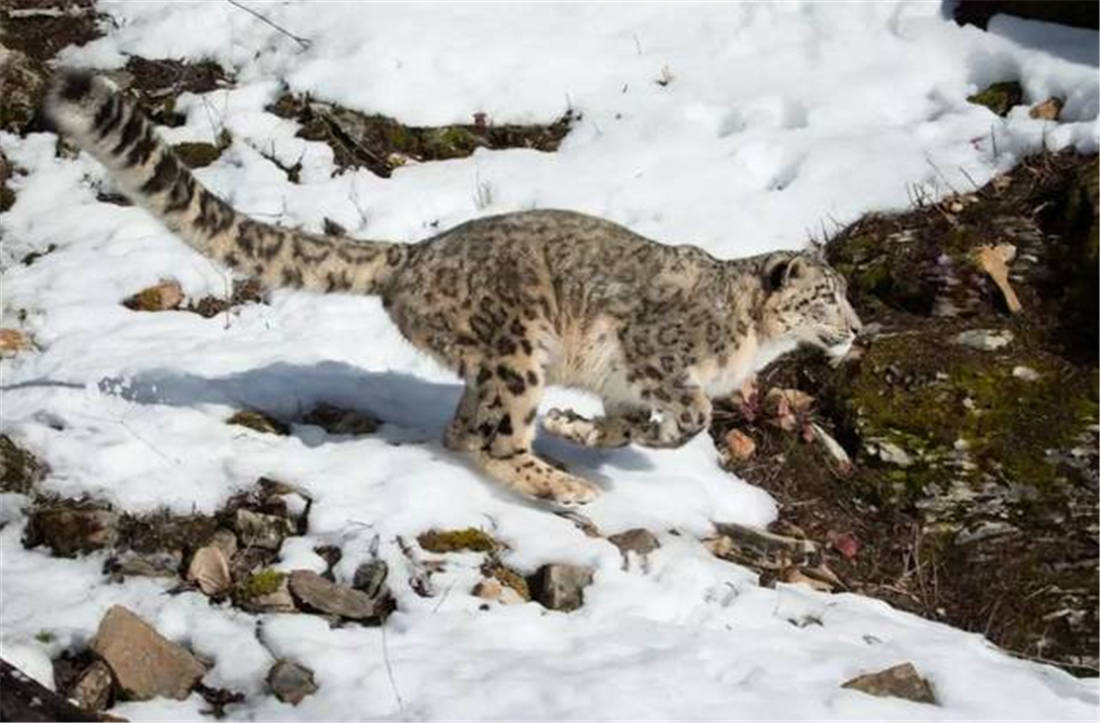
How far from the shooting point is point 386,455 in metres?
8.66

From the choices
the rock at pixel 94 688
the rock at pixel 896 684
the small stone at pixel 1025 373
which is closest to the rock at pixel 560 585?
the rock at pixel 896 684

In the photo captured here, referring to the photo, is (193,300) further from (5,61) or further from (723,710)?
(723,710)

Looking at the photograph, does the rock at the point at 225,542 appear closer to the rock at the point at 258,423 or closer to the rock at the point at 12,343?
the rock at the point at 258,423

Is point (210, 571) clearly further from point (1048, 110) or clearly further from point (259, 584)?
point (1048, 110)

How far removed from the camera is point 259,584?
7.23 m

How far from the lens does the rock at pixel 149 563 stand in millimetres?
7207

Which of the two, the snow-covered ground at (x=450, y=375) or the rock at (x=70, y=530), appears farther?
the rock at (x=70, y=530)

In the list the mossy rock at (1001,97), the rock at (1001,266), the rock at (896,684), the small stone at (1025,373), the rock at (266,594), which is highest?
the mossy rock at (1001,97)

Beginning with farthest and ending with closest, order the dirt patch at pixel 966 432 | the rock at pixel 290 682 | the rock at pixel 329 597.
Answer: the dirt patch at pixel 966 432, the rock at pixel 329 597, the rock at pixel 290 682

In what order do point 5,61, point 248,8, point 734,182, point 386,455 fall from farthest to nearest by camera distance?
point 248,8
point 5,61
point 734,182
point 386,455

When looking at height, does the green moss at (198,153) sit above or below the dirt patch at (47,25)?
below

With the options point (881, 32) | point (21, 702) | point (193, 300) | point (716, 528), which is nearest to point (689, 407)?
point (716, 528)

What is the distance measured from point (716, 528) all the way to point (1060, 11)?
6816mm

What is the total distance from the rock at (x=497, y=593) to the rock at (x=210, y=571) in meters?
1.16
